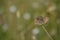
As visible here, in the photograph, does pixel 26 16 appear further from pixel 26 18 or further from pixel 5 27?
pixel 5 27

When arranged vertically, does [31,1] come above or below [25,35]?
above

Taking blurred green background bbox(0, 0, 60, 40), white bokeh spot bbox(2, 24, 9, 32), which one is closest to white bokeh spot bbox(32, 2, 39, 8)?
blurred green background bbox(0, 0, 60, 40)

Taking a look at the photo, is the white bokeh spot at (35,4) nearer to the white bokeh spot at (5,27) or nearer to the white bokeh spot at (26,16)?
the white bokeh spot at (26,16)

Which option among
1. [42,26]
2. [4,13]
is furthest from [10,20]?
[42,26]

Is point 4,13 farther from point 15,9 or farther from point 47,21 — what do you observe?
point 47,21

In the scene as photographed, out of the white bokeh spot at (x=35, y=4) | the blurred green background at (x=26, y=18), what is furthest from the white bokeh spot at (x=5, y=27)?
the white bokeh spot at (x=35, y=4)

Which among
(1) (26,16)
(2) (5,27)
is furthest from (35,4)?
(2) (5,27)

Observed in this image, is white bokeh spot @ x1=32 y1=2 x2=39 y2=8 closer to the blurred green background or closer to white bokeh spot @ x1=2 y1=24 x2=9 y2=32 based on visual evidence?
the blurred green background

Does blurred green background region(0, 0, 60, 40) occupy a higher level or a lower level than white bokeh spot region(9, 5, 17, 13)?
lower

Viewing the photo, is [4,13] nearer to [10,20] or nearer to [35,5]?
[10,20]
